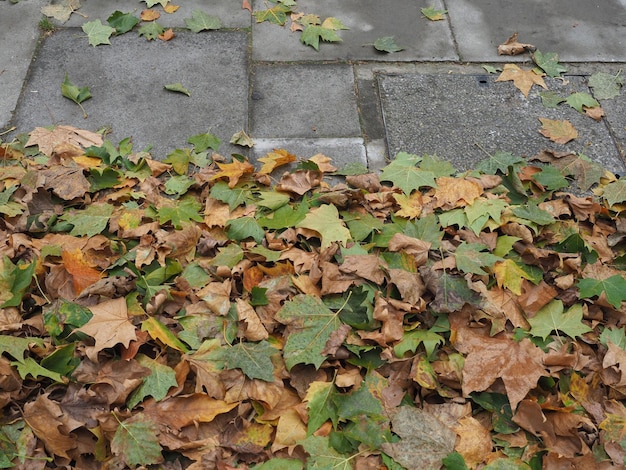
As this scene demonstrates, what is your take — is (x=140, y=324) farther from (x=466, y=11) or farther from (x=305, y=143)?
(x=466, y=11)

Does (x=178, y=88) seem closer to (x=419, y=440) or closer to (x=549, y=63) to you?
(x=549, y=63)

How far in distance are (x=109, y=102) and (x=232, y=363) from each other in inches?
71.7

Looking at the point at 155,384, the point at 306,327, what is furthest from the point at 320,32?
the point at 155,384

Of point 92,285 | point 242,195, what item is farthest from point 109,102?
point 92,285

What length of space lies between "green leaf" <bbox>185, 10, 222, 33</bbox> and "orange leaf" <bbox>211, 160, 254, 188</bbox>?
1.27 meters

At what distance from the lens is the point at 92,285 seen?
89.3 inches

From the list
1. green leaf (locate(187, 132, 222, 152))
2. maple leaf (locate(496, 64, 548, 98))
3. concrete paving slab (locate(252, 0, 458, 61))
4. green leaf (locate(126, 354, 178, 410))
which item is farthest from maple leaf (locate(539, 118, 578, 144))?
green leaf (locate(126, 354, 178, 410))

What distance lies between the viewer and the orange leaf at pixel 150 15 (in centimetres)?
369

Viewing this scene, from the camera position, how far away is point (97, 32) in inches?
141

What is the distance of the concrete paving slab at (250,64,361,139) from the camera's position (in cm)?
313

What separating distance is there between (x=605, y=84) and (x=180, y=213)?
2.50 metres

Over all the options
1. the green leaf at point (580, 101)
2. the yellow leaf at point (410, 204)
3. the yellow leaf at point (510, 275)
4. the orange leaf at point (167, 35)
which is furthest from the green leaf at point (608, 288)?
the orange leaf at point (167, 35)

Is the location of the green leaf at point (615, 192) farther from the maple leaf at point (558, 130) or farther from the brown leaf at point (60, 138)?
the brown leaf at point (60, 138)

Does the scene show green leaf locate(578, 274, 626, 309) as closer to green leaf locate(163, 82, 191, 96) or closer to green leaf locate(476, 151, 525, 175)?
green leaf locate(476, 151, 525, 175)
